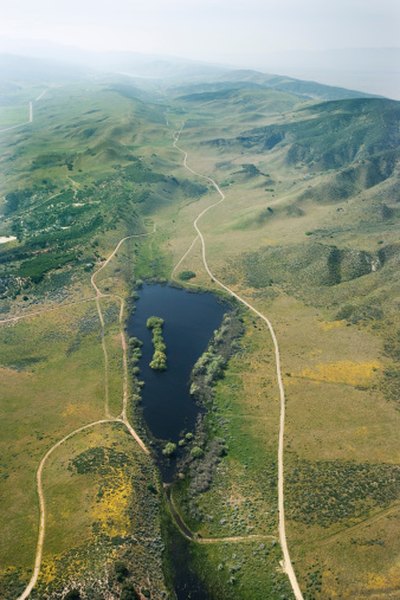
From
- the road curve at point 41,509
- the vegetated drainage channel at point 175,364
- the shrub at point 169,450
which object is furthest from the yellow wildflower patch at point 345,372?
the road curve at point 41,509

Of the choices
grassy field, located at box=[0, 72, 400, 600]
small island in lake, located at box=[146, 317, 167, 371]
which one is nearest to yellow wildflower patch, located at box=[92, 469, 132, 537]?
grassy field, located at box=[0, 72, 400, 600]

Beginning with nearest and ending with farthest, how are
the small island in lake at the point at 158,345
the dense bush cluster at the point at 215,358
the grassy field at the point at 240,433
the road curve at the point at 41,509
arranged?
the road curve at the point at 41,509 → the grassy field at the point at 240,433 → the dense bush cluster at the point at 215,358 → the small island in lake at the point at 158,345

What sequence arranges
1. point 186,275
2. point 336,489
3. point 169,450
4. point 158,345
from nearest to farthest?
1. point 336,489
2. point 169,450
3. point 158,345
4. point 186,275

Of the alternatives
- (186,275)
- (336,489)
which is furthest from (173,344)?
(336,489)

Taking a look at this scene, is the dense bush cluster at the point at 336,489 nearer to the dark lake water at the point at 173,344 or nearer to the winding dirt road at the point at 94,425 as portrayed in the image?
the dark lake water at the point at 173,344

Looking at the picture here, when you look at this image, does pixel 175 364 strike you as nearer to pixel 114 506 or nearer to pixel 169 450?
pixel 169 450
